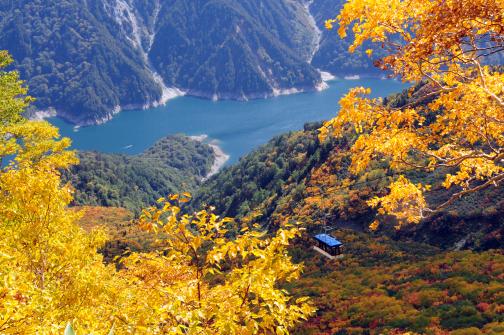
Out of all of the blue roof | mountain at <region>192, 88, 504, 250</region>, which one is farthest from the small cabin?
mountain at <region>192, 88, 504, 250</region>

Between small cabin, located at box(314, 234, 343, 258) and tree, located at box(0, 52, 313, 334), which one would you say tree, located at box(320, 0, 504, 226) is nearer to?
tree, located at box(0, 52, 313, 334)

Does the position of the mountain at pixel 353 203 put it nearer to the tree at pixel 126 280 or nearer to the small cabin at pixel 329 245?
the tree at pixel 126 280

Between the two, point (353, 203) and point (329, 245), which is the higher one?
point (329, 245)

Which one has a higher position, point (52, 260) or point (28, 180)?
point (28, 180)

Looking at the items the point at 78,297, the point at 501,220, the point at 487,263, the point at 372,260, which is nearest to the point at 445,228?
the point at 501,220

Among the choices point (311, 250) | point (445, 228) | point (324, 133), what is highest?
point (324, 133)

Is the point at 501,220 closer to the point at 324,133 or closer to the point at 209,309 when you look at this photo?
the point at 324,133

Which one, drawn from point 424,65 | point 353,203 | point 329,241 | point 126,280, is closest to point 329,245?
point 329,241

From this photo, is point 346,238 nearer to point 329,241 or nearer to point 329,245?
point 329,241
